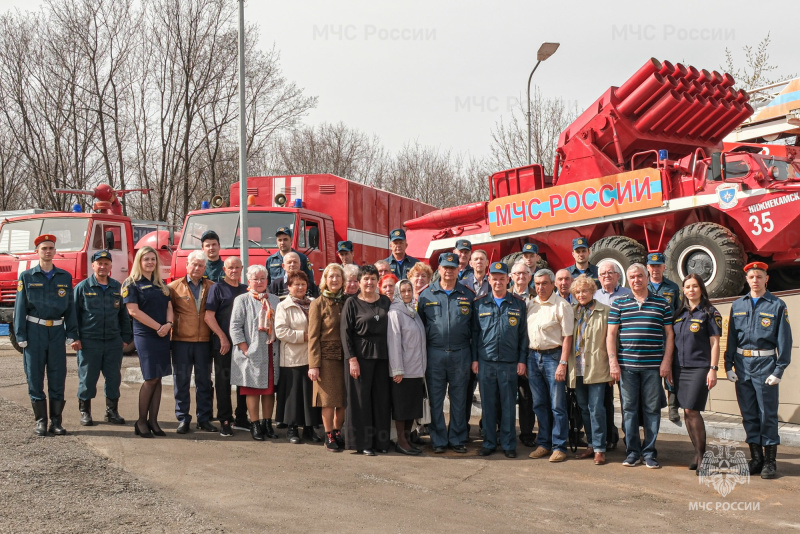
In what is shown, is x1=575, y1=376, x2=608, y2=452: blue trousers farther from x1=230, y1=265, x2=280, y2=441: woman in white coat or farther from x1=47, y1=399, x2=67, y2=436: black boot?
x1=47, y1=399, x2=67, y2=436: black boot

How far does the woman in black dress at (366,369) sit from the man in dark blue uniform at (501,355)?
0.89m

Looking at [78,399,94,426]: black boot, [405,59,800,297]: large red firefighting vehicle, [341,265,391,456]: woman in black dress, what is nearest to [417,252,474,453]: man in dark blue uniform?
[341,265,391,456]: woman in black dress

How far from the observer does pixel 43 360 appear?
7.32m

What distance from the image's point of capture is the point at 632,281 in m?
6.56

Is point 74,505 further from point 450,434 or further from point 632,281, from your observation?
point 632,281

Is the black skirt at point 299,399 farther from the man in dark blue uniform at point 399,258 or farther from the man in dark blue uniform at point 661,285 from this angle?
the man in dark blue uniform at point 661,285

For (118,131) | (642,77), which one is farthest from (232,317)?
(118,131)

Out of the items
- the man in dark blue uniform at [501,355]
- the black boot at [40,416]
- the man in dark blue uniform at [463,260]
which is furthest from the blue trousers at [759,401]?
the black boot at [40,416]

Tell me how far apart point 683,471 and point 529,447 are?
4.91ft

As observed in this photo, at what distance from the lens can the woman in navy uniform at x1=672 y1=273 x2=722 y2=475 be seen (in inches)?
249

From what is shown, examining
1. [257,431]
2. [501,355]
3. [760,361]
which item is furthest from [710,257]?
[257,431]

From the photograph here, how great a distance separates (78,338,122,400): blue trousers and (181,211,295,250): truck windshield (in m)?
5.02

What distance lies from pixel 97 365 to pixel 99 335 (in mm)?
310

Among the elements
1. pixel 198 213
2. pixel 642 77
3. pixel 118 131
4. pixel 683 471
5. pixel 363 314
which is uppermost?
pixel 118 131
